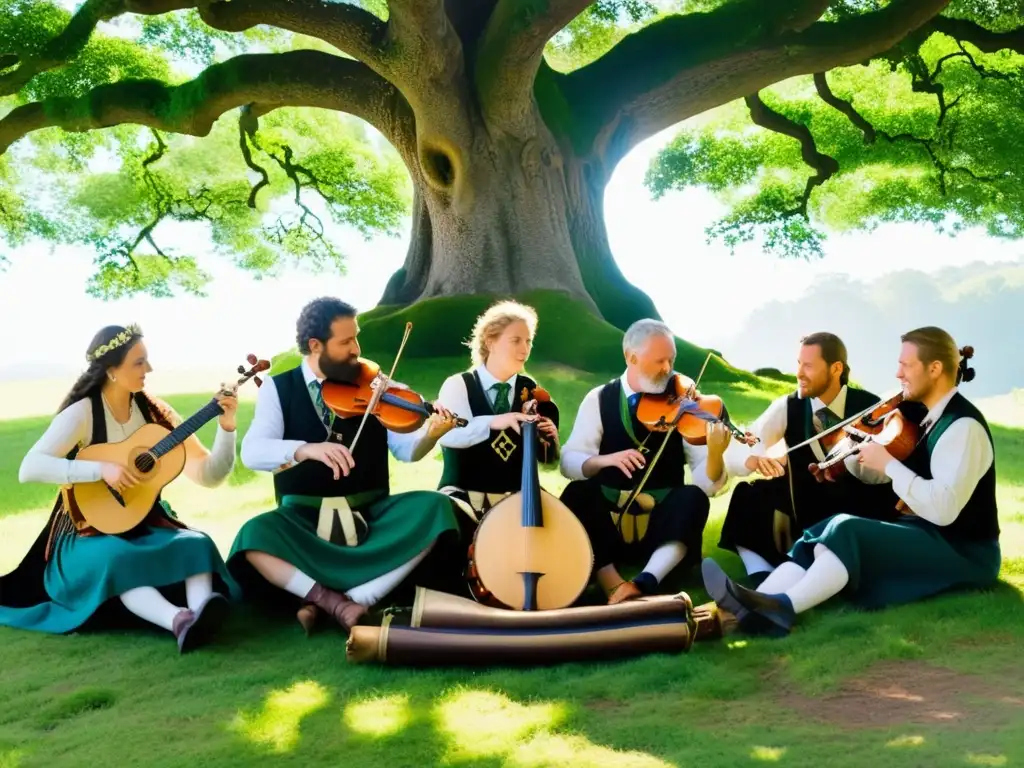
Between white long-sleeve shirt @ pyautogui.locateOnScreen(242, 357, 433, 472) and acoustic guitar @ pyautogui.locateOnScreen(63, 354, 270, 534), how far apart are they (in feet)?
0.51

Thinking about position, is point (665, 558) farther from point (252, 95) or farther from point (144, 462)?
point (252, 95)

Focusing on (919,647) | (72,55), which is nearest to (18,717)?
(919,647)

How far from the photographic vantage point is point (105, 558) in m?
4.61

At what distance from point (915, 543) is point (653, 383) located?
1.31 metres

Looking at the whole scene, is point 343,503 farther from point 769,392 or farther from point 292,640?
point 769,392

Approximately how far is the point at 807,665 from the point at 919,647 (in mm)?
521

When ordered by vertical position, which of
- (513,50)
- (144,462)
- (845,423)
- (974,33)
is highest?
(974,33)

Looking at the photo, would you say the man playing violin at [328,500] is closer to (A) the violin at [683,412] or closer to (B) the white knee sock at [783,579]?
(A) the violin at [683,412]

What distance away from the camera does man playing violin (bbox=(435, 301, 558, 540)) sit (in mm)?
5141

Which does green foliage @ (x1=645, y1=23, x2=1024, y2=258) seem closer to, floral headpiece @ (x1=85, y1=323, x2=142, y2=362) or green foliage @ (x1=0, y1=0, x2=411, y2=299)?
green foliage @ (x1=0, y1=0, x2=411, y2=299)

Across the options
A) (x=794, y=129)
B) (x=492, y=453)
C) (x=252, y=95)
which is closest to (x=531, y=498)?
(x=492, y=453)

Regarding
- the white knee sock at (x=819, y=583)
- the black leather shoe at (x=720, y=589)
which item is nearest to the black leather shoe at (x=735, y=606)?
the black leather shoe at (x=720, y=589)

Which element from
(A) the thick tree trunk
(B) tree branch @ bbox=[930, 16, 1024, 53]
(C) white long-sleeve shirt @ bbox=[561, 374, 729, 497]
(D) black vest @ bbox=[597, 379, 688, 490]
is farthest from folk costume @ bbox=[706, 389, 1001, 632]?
(B) tree branch @ bbox=[930, 16, 1024, 53]

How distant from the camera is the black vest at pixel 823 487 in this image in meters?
5.03
